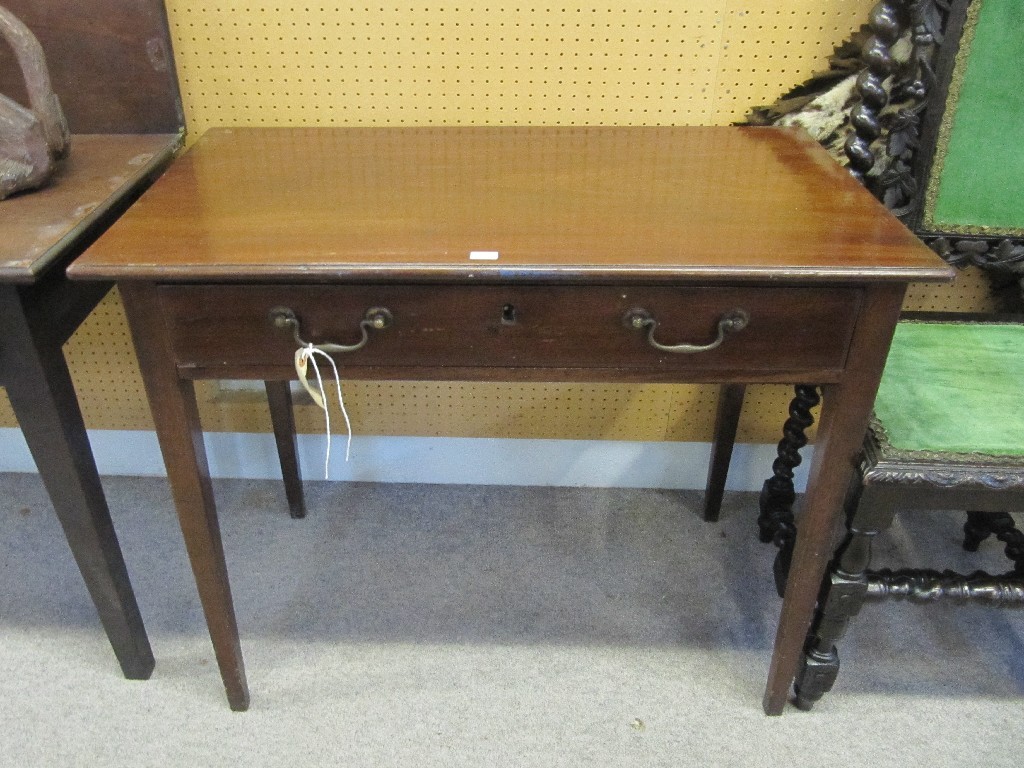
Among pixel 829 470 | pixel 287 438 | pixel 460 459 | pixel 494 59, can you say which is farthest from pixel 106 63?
pixel 829 470

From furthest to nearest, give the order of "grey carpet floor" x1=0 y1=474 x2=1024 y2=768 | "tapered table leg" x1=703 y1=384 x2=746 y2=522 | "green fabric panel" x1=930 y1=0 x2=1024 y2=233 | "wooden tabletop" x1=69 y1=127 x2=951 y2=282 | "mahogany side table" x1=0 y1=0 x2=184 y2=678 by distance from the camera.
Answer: "tapered table leg" x1=703 y1=384 x2=746 y2=522 < "grey carpet floor" x1=0 y1=474 x2=1024 y2=768 < "green fabric panel" x1=930 y1=0 x2=1024 y2=233 < "mahogany side table" x1=0 y1=0 x2=184 y2=678 < "wooden tabletop" x1=69 y1=127 x2=951 y2=282

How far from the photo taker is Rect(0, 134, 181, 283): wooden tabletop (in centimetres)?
98

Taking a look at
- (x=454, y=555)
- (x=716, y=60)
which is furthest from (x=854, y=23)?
(x=454, y=555)

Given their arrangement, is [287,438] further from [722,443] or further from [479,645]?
[722,443]

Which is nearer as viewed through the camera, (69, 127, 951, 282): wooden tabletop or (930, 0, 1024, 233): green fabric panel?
(69, 127, 951, 282): wooden tabletop

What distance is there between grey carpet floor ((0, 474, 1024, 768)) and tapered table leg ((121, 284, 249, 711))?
17 cm

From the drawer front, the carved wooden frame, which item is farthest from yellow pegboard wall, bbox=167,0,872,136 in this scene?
the drawer front

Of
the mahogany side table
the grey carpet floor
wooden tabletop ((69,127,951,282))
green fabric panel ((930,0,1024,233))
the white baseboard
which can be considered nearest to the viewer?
wooden tabletop ((69,127,951,282))

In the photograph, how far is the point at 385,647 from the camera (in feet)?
4.99

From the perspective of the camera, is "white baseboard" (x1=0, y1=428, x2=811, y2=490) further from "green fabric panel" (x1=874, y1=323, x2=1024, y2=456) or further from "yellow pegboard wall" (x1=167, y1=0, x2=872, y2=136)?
"yellow pegboard wall" (x1=167, y1=0, x2=872, y2=136)

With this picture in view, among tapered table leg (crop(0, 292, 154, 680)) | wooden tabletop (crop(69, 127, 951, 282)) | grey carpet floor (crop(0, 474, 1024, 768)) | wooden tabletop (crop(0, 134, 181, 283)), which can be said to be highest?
wooden tabletop (crop(69, 127, 951, 282))

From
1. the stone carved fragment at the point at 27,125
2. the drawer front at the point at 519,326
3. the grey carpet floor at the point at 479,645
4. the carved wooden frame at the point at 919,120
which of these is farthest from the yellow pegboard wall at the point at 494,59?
the grey carpet floor at the point at 479,645

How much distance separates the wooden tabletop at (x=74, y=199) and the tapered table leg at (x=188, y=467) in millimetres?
134

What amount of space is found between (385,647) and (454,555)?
0.27 meters
